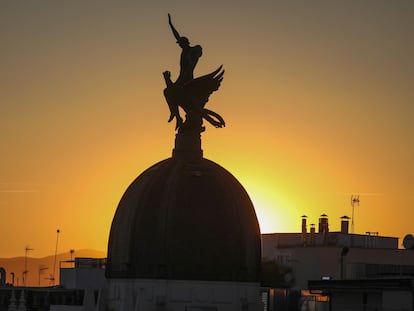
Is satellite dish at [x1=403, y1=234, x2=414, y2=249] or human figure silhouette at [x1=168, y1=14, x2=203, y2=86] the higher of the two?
human figure silhouette at [x1=168, y1=14, x2=203, y2=86]

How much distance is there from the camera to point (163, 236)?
210 feet

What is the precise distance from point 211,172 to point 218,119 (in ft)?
11.2

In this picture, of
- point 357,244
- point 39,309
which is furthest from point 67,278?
point 357,244

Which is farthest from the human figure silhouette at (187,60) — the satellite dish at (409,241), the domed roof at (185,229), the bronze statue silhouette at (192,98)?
the satellite dish at (409,241)

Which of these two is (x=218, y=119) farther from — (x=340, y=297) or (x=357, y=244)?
(x=357, y=244)

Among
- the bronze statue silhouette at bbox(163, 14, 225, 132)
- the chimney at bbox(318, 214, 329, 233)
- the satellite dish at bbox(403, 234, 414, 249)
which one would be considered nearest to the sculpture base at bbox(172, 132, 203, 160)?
the bronze statue silhouette at bbox(163, 14, 225, 132)

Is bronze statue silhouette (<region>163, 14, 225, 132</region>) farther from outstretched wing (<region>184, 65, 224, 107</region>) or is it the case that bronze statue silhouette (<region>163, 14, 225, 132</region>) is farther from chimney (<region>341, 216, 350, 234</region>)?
chimney (<region>341, 216, 350, 234</region>)

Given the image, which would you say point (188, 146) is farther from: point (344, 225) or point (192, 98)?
point (344, 225)

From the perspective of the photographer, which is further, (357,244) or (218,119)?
(357,244)

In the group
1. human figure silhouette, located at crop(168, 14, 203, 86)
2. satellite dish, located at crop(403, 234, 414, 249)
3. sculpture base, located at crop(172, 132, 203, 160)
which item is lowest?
satellite dish, located at crop(403, 234, 414, 249)

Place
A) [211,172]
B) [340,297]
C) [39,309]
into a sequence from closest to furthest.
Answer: [340,297]
[211,172]
[39,309]

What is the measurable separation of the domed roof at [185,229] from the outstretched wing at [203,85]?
3.93 metres

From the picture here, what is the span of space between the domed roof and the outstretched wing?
3.93m

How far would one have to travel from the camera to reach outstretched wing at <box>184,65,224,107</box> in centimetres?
6875
